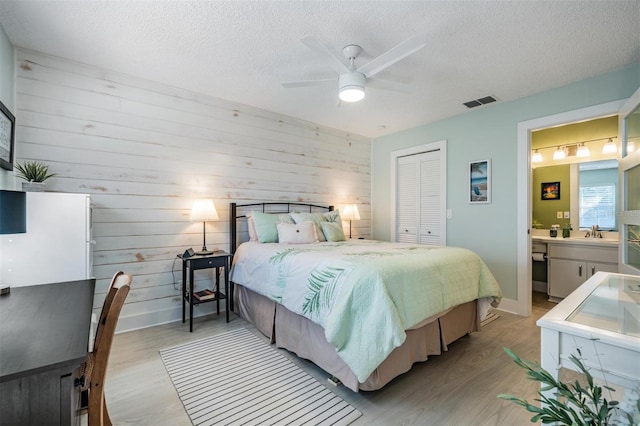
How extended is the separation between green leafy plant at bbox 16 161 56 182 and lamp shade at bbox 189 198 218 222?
119 cm

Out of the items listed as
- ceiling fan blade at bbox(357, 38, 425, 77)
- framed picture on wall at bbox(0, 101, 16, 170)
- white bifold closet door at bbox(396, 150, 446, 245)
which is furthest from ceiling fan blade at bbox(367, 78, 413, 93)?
framed picture on wall at bbox(0, 101, 16, 170)

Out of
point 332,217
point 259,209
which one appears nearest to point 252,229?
point 259,209

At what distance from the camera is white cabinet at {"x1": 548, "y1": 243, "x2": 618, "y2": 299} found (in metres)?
3.56

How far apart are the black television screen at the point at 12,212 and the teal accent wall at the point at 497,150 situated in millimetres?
4140

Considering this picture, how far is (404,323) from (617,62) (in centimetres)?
315

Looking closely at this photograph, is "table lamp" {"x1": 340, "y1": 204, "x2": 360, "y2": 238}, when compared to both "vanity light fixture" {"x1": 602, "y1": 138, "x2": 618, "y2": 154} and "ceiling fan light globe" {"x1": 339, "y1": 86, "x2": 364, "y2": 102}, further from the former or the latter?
"vanity light fixture" {"x1": 602, "y1": 138, "x2": 618, "y2": 154}

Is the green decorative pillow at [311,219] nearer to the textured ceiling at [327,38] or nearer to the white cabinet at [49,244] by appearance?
the textured ceiling at [327,38]

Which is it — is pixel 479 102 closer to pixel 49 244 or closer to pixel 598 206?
pixel 598 206

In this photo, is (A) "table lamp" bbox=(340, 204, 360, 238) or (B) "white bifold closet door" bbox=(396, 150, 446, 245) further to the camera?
(A) "table lamp" bbox=(340, 204, 360, 238)

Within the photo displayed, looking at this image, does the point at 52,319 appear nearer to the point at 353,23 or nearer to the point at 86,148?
the point at 86,148

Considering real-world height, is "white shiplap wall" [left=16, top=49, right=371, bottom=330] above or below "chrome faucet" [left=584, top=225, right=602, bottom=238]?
above

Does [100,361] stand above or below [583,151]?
below

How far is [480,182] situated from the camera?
3.82 m

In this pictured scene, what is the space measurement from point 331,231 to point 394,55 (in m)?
2.09
